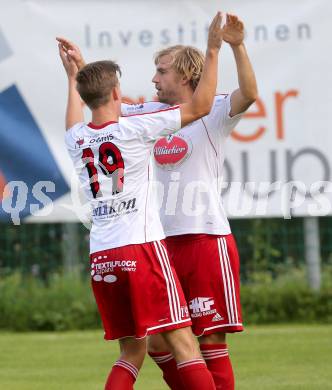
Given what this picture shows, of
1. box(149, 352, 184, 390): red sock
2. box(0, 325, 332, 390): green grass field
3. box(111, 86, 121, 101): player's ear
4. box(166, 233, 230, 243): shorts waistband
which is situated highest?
box(111, 86, 121, 101): player's ear

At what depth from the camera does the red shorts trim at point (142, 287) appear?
5059mm

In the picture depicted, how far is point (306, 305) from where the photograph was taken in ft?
33.3

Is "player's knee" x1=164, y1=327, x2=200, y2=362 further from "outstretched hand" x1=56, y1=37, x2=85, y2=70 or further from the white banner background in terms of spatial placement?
the white banner background

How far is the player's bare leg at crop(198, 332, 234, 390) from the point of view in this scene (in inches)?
223

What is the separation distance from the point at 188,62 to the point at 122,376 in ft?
5.27

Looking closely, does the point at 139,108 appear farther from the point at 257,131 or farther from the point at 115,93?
the point at 257,131

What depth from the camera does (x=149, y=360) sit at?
26.9ft

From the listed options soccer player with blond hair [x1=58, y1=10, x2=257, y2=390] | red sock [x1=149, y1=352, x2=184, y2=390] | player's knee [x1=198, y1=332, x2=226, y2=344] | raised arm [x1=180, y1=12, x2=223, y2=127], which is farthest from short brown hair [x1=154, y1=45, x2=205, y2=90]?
red sock [x1=149, y1=352, x2=184, y2=390]

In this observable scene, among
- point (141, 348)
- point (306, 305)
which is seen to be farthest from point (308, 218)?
point (141, 348)

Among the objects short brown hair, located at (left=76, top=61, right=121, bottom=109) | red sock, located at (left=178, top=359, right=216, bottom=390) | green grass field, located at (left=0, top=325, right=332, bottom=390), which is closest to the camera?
short brown hair, located at (left=76, top=61, right=121, bottom=109)

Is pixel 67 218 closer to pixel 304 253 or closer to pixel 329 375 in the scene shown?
pixel 304 253

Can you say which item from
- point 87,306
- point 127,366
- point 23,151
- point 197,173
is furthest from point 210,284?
point 87,306

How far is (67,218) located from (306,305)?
228cm

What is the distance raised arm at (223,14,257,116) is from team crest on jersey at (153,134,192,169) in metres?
0.30
